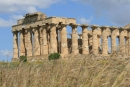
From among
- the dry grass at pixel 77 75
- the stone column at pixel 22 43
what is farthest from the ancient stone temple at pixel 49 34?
the dry grass at pixel 77 75

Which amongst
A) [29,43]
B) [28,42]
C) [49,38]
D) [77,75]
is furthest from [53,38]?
[77,75]

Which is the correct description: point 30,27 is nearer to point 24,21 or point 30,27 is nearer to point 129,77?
point 24,21

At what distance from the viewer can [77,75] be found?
564 cm

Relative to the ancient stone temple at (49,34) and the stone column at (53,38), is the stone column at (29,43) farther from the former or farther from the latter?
the stone column at (53,38)

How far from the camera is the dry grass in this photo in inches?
217

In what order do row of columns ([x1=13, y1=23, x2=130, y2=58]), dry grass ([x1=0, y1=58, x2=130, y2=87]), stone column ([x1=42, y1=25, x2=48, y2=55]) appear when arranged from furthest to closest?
1. stone column ([x1=42, y1=25, x2=48, y2=55])
2. row of columns ([x1=13, y1=23, x2=130, y2=58])
3. dry grass ([x1=0, y1=58, x2=130, y2=87])

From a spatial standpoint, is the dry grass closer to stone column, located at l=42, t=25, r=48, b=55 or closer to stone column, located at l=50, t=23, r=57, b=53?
stone column, located at l=50, t=23, r=57, b=53

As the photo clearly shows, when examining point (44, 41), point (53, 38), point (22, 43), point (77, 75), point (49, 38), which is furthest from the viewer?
point (22, 43)

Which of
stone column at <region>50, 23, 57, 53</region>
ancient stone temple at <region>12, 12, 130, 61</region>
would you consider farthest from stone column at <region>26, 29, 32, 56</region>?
stone column at <region>50, 23, 57, 53</region>

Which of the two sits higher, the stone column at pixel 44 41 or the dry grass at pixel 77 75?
the stone column at pixel 44 41

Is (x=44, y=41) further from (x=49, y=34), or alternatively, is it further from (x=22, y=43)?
(x=22, y=43)

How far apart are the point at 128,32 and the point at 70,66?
52.2 m

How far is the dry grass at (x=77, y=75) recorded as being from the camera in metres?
5.52

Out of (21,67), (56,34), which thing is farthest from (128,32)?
(21,67)
